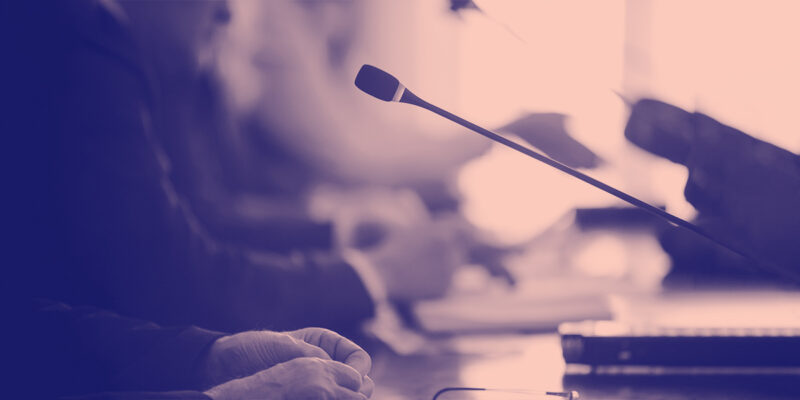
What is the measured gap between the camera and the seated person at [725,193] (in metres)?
1.26

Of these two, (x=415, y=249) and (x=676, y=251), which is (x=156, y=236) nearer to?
(x=415, y=249)

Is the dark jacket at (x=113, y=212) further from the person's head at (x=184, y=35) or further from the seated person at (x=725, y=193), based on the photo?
the seated person at (x=725, y=193)

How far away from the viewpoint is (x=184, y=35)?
4.64 feet

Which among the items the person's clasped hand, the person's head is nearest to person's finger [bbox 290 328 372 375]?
the person's clasped hand

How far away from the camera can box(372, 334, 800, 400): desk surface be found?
33.4 inches

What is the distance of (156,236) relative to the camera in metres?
1.39

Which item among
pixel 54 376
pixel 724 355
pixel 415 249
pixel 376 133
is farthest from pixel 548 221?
pixel 54 376

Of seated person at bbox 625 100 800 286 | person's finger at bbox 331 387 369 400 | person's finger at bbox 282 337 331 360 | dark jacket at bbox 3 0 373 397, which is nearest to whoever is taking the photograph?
person's finger at bbox 331 387 369 400

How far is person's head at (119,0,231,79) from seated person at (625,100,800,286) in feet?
2.74

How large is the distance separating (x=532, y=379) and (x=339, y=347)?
26 centimetres

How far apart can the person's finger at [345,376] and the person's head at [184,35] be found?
2.75ft

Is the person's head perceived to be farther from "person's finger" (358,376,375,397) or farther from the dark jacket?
"person's finger" (358,376,375,397)

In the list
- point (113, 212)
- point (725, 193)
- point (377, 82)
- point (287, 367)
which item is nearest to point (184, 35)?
point (113, 212)

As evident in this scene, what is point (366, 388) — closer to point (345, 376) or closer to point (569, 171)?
point (345, 376)
